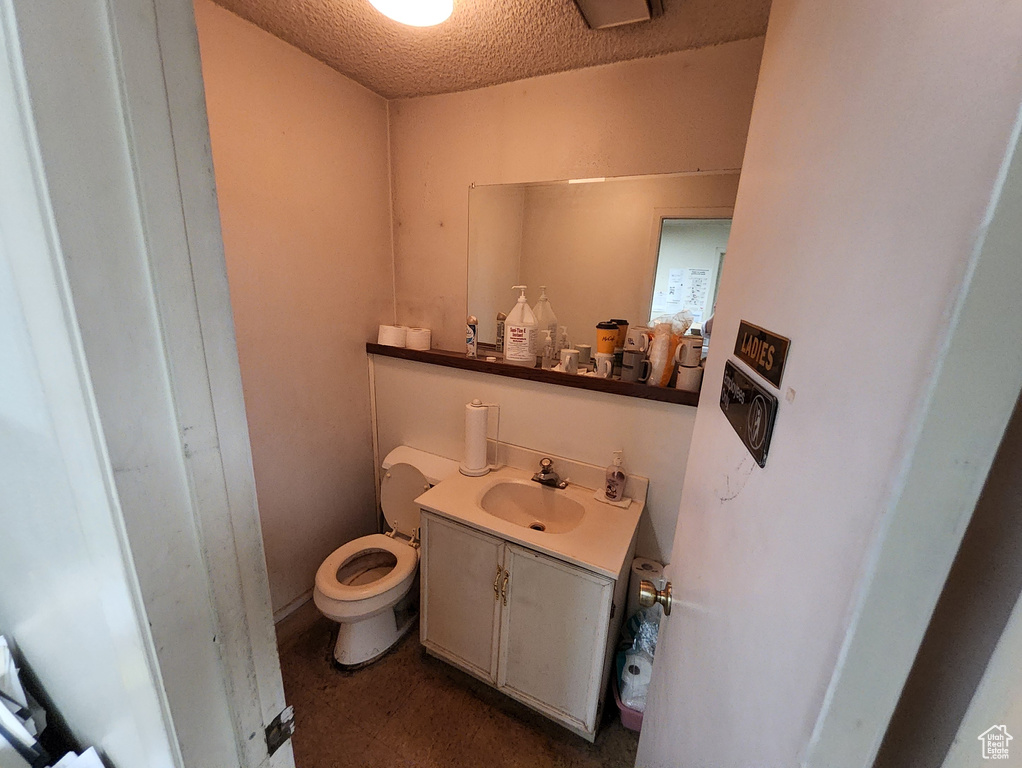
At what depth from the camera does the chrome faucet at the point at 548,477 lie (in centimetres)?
147

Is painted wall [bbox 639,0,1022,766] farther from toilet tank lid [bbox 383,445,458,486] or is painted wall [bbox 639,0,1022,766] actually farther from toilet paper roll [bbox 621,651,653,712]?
toilet tank lid [bbox 383,445,458,486]

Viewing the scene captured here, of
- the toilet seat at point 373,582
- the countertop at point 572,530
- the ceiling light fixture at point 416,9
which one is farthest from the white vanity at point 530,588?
the ceiling light fixture at point 416,9

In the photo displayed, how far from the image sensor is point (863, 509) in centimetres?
25

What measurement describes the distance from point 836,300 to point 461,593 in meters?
1.40

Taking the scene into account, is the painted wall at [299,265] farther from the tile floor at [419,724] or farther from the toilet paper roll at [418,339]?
the tile floor at [419,724]

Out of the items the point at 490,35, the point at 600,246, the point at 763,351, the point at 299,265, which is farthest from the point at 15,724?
the point at 490,35

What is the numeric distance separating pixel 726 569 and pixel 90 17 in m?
0.82

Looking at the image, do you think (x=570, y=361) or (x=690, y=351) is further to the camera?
(x=570, y=361)

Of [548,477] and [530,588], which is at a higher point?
[548,477]

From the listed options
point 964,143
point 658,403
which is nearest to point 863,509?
point 964,143

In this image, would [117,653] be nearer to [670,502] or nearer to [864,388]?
[864,388]

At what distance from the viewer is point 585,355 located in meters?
1.50

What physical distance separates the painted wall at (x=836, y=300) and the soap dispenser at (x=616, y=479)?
804 millimetres

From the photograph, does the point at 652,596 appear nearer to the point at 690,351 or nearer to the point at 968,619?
the point at 968,619
